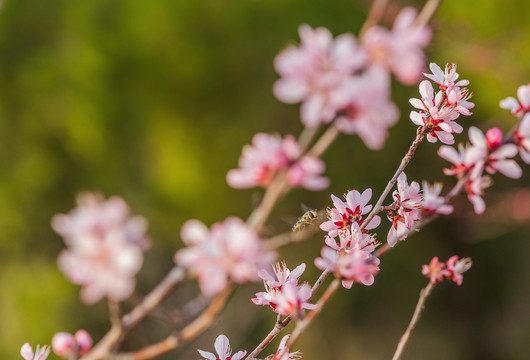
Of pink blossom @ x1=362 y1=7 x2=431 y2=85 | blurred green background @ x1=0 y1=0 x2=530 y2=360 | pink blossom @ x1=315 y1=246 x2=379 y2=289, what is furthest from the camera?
blurred green background @ x1=0 y1=0 x2=530 y2=360

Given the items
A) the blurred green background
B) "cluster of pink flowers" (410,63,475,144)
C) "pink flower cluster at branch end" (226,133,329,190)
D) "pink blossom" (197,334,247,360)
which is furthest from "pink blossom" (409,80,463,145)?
the blurred green background

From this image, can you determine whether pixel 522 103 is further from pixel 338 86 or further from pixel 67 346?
pixel 67 346

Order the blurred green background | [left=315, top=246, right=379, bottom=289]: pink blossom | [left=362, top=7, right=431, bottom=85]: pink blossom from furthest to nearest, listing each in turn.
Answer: the blurred green background → [left=362, top=7, right=431, bottom=85]: pink blossom → [left=315, top=246, right=379, bottom=289]: pink blossom

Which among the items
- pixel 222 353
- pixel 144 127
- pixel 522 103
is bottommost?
pixel 222 353

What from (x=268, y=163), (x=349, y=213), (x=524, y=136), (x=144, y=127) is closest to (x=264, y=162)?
(x=268, y=163)

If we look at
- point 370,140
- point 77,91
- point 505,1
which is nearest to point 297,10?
point 505,1

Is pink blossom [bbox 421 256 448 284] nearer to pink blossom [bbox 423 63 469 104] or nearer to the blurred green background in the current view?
pink blossom [bbox 423 63 469 104]

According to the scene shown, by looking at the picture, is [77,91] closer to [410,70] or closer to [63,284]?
[63,284]

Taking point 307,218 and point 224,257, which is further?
point 307,218
